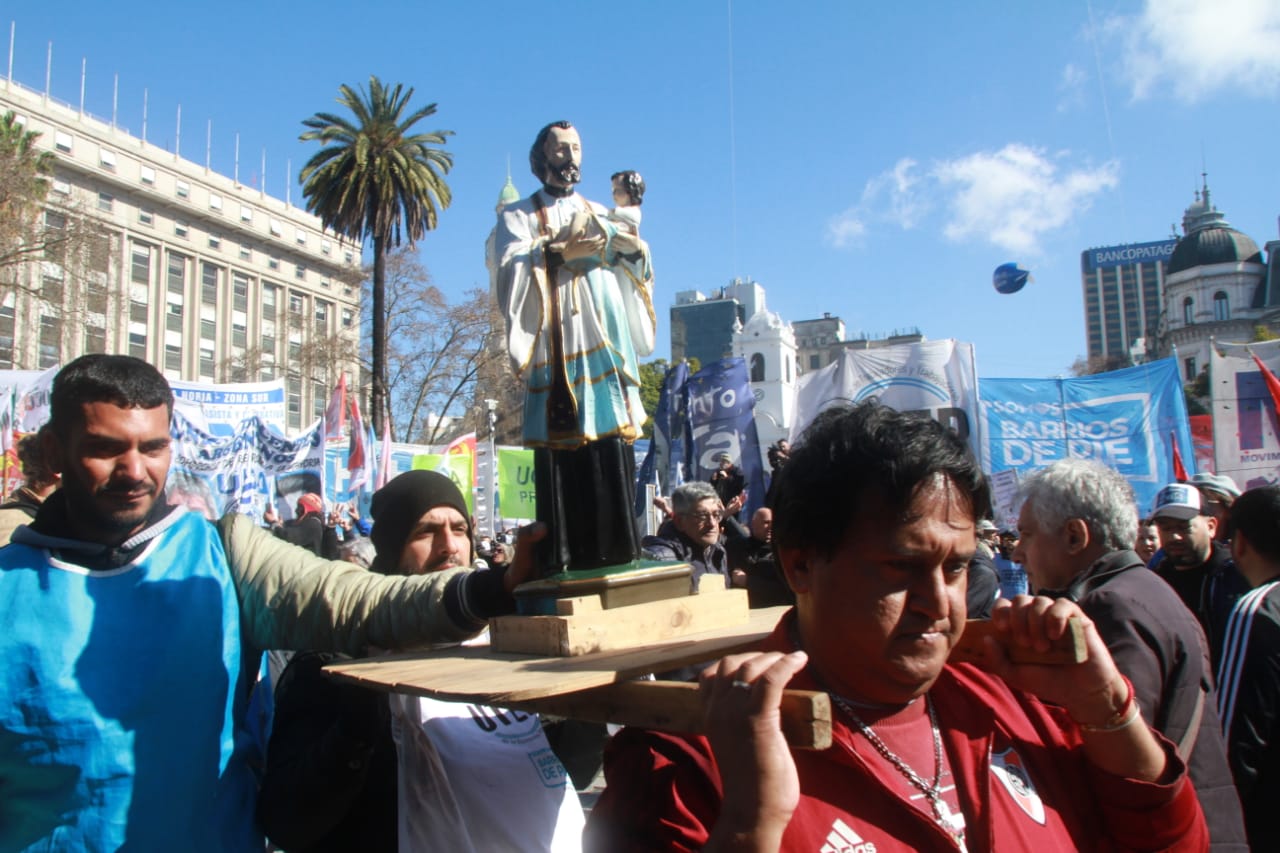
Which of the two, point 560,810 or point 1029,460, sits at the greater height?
point 1029,460

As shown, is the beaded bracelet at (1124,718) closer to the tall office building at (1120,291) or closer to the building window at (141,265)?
the building window at (141,265)

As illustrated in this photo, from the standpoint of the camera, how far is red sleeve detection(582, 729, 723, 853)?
1.42 metres

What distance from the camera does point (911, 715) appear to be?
5.60ft

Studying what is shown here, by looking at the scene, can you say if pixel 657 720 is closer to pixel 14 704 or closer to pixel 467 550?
pixel 14 704

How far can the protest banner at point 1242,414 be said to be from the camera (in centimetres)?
954

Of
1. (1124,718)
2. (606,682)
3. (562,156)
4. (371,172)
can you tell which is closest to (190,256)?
(371,172)

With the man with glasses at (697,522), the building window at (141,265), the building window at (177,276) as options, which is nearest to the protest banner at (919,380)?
the man with glasses at (697,522)

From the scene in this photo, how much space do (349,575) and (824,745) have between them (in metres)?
1.28

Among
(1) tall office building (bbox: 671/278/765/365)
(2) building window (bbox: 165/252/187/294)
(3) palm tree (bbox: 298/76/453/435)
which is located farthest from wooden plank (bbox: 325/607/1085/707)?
(1) tall office building (bbox: 671/278/765/365)

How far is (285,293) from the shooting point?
73.2 meters

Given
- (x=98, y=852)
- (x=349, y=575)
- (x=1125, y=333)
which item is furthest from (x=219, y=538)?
(x=1125, y=333)

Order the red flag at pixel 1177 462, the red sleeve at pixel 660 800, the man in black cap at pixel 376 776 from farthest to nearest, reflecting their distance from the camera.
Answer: the red flag at pixel 1177 462 → the man in black cap at pixel 376 776 → the red sleeve at pixel 660 800

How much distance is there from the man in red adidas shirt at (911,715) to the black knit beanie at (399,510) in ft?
4.67

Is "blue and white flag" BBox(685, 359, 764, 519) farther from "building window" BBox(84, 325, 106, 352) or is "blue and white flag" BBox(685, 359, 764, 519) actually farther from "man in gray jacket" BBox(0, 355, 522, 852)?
"building window" BBox(84, 325, 106, 352)
